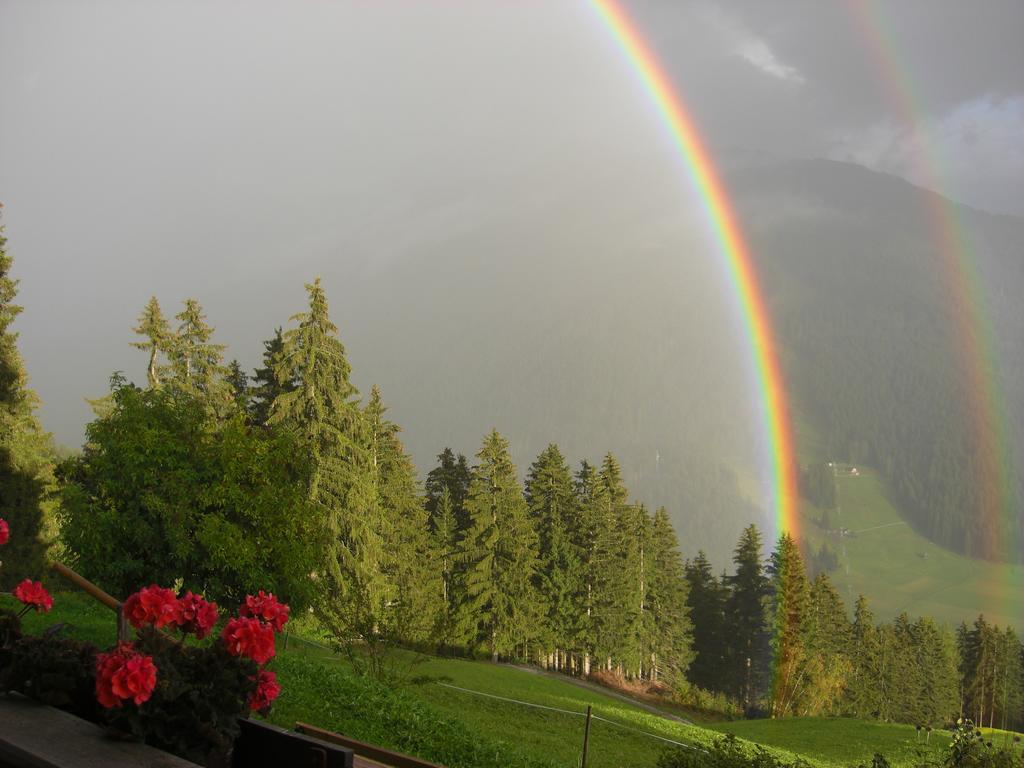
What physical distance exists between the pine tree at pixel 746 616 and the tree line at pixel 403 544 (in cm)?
22

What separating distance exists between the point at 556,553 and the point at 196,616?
163 ft

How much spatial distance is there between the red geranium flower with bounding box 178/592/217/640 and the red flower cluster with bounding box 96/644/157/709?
1.15 m

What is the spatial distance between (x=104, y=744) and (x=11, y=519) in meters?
36.7

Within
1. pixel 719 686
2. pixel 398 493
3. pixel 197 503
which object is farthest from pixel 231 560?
pixel 719 686

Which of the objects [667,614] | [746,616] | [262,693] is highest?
[262,693]

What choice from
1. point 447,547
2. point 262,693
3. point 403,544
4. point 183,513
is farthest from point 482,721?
point 447,547

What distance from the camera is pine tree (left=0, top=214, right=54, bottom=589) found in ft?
109

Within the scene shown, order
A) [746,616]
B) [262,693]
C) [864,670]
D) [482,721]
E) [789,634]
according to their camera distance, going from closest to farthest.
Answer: [262,693], [482,721], [789,634], [746,616], [864,670]

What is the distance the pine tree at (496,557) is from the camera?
47875 millimetres

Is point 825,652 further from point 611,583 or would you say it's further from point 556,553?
point 556,553

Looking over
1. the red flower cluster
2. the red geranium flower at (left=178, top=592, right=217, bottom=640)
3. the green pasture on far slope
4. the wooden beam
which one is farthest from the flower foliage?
the green pasture on far slope

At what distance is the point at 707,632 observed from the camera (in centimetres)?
6938

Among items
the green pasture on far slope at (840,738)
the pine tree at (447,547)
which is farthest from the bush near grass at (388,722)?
the pine tree at (447,547)

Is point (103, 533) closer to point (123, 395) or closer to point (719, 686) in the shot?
point (123, 395)
